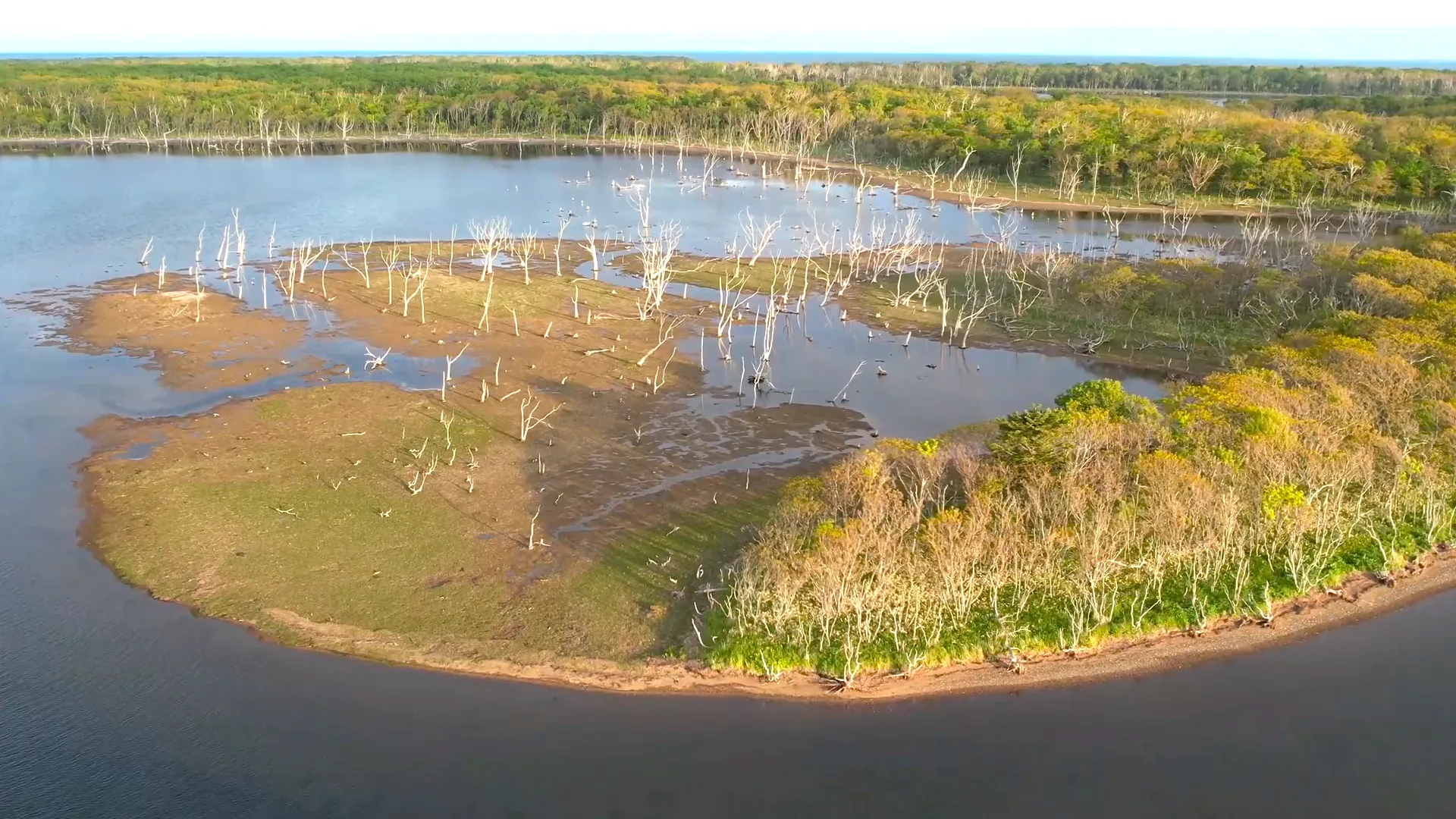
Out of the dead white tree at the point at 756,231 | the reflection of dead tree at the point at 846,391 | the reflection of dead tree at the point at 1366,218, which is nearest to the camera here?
the reflection of dead tree at the point at 846,391

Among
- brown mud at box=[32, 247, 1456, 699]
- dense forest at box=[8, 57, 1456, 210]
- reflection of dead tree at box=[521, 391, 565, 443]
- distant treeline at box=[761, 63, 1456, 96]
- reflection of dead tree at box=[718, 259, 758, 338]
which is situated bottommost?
brown mud at box=[32, 247, 1456, 699]

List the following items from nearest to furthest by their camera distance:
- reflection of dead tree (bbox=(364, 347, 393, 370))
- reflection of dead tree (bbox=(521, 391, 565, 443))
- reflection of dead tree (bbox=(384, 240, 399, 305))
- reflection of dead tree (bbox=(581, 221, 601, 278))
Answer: reflection of dead tree (bbox=(521, 391, 565, 443)), reflection of dead tree (bbox=(364, 347, 393, 370)), reflection of dead tree (bbox=(384, 240, 399, 305)), reflection of dead tree (bbox=(581, 221, 601, 278))

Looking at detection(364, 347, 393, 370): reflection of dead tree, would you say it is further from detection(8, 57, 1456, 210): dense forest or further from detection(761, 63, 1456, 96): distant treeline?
detection(761, 63, 1456, 96): distant treeline

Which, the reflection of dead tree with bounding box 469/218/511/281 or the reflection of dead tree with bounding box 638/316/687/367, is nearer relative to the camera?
the reflection of dead tree with bounding box 638/316/687/367

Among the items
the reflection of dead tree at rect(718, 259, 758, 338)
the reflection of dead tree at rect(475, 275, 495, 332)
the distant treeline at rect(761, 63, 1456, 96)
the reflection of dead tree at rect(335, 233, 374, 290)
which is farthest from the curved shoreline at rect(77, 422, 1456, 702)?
the distant treeline at rect(761, 63, 1456, 96)

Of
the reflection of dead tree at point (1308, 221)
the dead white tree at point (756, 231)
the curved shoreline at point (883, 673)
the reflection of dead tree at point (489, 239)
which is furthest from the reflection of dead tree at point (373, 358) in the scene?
the reflection of dead tree at point (1308, 221)

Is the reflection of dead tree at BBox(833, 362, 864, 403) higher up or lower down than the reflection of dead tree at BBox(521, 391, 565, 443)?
higher up

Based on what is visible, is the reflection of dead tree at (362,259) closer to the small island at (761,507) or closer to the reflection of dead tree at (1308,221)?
the small island at (761,507)
